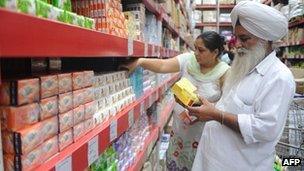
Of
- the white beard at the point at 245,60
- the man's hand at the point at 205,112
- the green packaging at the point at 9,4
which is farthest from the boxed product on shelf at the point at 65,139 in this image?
the white beard at the point at 245,60

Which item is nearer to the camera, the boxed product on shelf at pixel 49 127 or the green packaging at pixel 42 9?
the green packaging at pixel 42 9

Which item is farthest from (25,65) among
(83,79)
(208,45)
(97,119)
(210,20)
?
Result: (210,20)

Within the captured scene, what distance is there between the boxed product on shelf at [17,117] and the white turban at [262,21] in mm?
1144

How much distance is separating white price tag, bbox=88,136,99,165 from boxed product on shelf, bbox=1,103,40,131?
28 centimetres

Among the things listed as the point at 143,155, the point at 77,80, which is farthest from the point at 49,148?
the point at 143,155

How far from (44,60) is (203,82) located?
1531mm

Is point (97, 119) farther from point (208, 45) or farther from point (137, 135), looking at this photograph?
point (208, 45)

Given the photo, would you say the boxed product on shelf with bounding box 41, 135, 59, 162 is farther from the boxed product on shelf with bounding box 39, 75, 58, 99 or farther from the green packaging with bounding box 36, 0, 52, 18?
the green packaging with bounding box 36, 0, 52, 18

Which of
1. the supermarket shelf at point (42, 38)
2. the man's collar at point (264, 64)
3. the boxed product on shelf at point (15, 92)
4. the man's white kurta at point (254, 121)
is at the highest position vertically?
the supermarket shelf at point (42, 38)

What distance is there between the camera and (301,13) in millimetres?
5859

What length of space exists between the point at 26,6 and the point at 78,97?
18.9 inches

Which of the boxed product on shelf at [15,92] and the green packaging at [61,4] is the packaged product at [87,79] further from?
the boxed product on shelf at [15,92]

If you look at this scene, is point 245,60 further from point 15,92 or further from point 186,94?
point 15,92

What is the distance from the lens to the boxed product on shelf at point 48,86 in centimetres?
99
